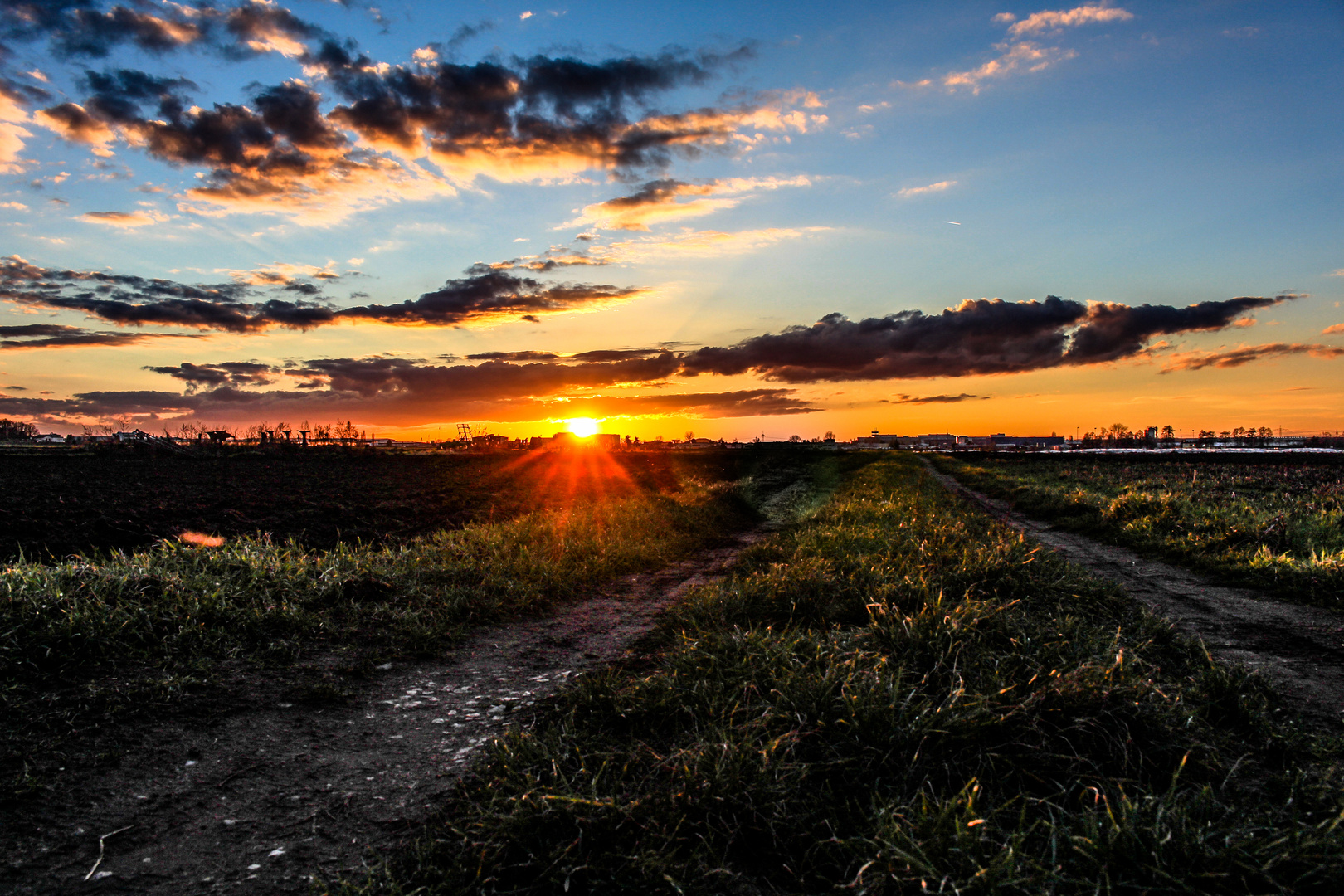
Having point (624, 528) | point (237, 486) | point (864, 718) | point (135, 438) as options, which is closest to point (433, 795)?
point (864, 718)

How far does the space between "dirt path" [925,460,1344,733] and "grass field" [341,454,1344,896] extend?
0.45 meters

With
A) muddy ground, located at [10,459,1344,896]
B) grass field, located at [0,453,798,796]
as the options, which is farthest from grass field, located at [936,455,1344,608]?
grass field, located at [0,453,798,796]

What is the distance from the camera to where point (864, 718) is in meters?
3.55

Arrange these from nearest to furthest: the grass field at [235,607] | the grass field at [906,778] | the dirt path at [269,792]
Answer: the grass field at [906,778], the dirt path at [269,792], the grass field at [235,607]

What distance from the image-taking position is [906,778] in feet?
10.4

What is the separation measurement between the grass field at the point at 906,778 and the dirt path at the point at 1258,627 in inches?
17.6

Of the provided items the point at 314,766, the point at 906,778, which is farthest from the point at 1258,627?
the point at 314,766

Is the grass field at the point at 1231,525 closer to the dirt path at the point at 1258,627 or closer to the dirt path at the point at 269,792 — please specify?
the dirt path at the point at 1258,627

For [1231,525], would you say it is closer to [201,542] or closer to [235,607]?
[235,607]

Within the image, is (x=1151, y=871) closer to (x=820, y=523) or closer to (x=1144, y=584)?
(x=1144, y=584)

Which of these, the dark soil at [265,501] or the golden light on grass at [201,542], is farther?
the dark soil at [265,501]

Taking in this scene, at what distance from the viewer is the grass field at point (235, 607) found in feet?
14.6

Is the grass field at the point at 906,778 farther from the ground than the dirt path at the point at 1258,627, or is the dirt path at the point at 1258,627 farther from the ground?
the grass field at the point at 906,778

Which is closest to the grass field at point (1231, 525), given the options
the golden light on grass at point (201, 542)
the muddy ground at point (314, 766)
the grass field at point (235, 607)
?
the muddy ground at point (314, 766)
